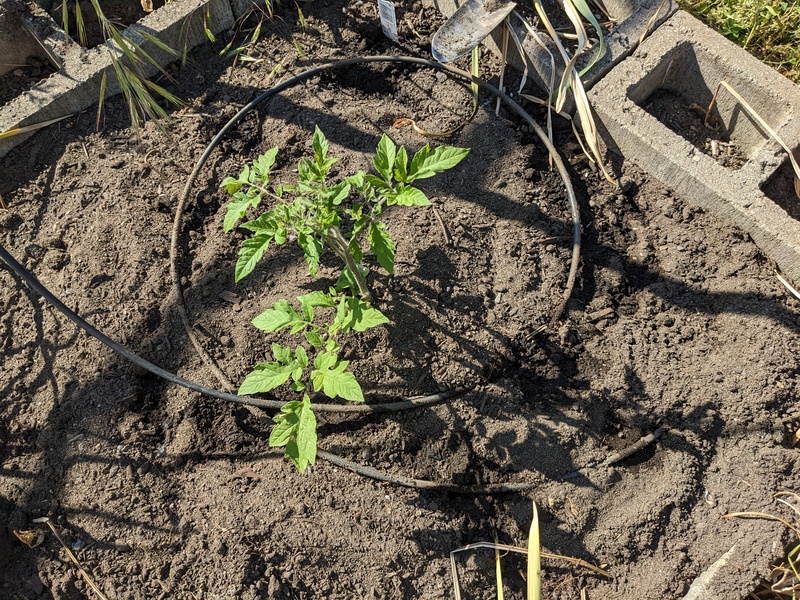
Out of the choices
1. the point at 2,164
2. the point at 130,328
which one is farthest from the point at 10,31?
the point at 130,328

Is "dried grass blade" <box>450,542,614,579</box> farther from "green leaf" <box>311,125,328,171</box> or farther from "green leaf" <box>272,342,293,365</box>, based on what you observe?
"green leaf" <box>311,125,328,171</box>

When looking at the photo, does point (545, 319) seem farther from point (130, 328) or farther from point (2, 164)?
point (2, 164)

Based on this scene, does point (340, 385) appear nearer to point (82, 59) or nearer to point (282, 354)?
point (282, 354)

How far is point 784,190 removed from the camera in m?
2.52

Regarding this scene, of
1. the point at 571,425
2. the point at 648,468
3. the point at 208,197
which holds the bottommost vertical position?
the point at 648,468

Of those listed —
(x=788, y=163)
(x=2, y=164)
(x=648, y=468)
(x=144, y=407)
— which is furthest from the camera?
(x=2, y=164)

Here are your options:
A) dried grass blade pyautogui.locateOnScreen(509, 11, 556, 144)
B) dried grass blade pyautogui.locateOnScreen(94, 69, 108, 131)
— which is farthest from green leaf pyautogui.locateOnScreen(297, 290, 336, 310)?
dried grass blade pyautogui.locateOnScreen(94, 69, 108, 131)

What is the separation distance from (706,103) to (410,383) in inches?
68.1

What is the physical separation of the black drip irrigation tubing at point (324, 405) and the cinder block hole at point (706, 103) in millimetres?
541

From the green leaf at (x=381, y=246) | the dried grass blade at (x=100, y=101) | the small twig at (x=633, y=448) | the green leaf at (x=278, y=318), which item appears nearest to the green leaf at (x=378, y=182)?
the green leaf at (x=381, y=246)

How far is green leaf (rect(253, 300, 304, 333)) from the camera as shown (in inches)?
78.1

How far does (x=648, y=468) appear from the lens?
216 cm

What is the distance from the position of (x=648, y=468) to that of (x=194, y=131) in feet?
7.35

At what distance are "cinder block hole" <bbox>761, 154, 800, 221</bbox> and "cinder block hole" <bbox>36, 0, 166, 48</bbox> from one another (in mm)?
2780
